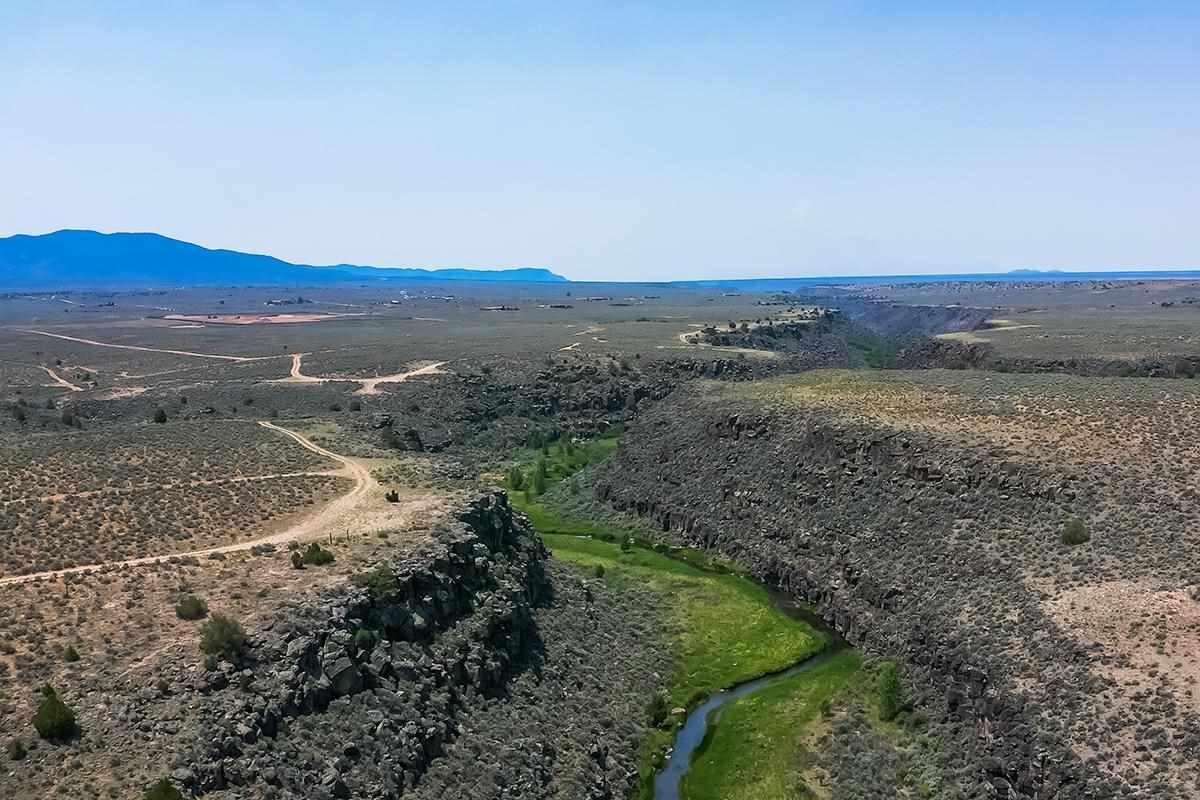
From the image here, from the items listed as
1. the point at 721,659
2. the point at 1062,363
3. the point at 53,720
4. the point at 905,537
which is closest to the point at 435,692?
the point at 53,720

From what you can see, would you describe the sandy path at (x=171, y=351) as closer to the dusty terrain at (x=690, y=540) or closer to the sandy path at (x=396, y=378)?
the sandy path at (x=396, y=378)

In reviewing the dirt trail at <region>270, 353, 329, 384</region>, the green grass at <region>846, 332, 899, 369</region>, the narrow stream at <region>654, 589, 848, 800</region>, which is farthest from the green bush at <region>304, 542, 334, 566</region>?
the green grass at <region>846, 332, 899, 369</region>

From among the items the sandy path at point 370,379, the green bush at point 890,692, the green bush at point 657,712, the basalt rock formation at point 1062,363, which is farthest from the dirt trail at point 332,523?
the basalt rock formation at point 1062,363

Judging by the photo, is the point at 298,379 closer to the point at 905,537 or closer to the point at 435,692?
the point at 905,537

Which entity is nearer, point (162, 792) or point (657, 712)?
point (162, 792)

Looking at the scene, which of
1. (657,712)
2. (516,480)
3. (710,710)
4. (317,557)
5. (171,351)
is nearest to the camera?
(317,557)

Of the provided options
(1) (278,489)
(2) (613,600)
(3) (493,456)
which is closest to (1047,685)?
(2) (613,600)
